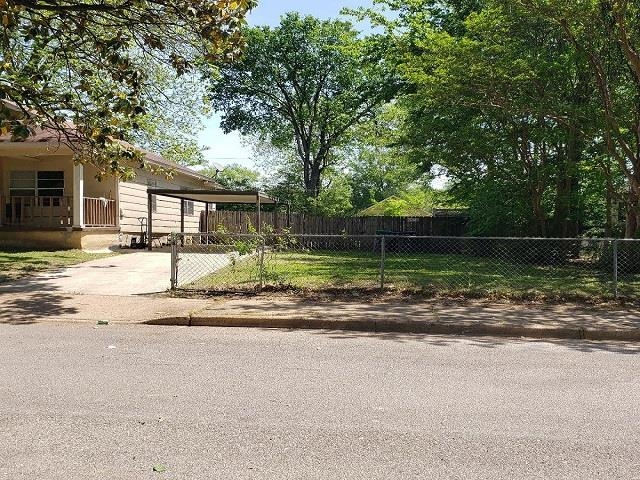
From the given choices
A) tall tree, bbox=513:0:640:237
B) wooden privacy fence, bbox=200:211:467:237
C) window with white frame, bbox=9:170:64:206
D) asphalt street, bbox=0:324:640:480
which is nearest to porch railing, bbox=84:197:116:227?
window with white frame, bbox=9:170:64:206

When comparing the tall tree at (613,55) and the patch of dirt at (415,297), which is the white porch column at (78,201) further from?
the tall tree at (613,55)

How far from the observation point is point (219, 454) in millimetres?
3561

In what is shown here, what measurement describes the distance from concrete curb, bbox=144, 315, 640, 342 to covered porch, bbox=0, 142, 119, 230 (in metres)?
11.6

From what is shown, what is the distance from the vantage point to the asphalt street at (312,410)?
3.44 m

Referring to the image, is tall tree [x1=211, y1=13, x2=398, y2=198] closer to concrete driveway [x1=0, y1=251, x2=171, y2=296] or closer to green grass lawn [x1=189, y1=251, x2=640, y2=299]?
green grass lawn [x1=189, y1=251, x2=640, y2=299]

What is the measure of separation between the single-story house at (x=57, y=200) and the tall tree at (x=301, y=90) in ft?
66.3

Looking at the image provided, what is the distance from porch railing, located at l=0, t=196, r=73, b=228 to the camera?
1875 centimetres

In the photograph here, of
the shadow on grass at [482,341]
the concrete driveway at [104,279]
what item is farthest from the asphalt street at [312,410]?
the concrete driveway at [104,279]

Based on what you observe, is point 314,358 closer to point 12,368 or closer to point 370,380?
point 370,380

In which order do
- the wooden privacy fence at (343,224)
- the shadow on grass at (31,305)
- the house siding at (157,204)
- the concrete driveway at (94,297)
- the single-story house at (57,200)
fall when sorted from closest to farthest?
the shadow on grass at (31,305), the concrete driveway at (94,297), the single-story house at (57,200), the house siding at (157,204), the wooden privacy fence at (343,224)

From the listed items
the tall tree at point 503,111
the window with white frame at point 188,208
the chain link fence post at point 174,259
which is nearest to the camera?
the chain link fence post at point 174,259

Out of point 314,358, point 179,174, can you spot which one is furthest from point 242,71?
point 314,358

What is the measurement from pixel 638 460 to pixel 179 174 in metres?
23.5

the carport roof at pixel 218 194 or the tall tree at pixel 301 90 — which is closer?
the carport roof at pixel 218 194
